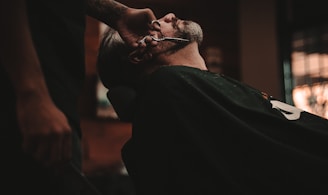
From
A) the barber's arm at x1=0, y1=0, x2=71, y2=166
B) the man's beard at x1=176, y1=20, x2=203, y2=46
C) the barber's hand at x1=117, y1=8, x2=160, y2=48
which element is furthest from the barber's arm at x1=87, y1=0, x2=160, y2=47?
the barber's arm at x1=0, y1=0, x2=71, y2=166

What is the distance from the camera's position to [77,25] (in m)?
1.06

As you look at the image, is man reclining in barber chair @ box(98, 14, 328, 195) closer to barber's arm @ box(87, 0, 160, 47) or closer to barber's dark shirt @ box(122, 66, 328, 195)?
barber's dark shirt @ box(122, 66, 328, 195)

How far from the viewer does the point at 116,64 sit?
1842mm

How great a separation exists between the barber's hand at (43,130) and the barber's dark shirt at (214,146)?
0.56 meters

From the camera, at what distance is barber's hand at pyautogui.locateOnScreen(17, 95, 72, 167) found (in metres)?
0.79

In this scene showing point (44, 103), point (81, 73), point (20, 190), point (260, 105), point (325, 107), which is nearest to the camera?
point (44, 103)

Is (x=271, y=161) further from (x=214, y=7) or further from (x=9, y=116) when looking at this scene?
(x=214, y=7)

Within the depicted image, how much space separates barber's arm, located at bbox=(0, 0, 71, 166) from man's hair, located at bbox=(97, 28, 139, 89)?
0.96 metres

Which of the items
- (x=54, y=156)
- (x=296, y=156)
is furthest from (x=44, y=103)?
(x=296, y=156)

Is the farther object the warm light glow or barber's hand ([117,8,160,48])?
the warm light glow

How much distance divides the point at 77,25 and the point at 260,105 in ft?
2.33

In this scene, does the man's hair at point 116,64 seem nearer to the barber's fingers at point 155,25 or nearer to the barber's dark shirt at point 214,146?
the barber's fingers at point 155,25

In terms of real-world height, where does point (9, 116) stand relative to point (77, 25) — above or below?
below

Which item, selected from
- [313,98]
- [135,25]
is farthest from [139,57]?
[313,98]
